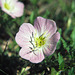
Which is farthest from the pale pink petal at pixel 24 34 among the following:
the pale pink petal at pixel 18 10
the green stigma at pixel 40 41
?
the pale pink petal at pixel 18 10

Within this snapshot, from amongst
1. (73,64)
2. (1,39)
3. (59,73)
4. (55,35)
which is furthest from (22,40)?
(1,39)

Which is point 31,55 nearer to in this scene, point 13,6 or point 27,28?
point 27,28

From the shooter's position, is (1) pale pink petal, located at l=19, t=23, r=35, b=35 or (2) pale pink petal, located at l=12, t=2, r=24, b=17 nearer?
(1) pale pink petal, located at l=19, t=23, r=35, b=35

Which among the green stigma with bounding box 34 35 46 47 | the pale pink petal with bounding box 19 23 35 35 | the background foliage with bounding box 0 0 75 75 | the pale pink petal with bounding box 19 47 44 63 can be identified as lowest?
the background foliage with bounding box 0 0 75 75

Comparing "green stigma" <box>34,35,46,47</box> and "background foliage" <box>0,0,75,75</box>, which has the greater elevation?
"green stigma" <box>34,35,46,47</box>

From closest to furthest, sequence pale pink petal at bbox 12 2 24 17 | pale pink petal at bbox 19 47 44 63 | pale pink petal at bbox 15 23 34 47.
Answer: pale pink petal at bbox 19 47 44 63, pale pink petal at bbox 15 23 34 47, pale pink petal at bbox 12 2 24 17

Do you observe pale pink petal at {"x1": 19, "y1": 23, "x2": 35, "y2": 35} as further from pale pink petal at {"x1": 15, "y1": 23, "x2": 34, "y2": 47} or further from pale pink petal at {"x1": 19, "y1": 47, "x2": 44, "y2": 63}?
pale pink petal at {"x1": 19, "y1": 47, "x2": 44, "y2": 63}

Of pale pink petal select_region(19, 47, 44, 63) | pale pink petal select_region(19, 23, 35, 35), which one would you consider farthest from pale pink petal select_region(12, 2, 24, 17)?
pale pink petal select_region(19, 47, 44, 63)

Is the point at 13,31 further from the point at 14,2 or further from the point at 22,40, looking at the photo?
the point at 22,40

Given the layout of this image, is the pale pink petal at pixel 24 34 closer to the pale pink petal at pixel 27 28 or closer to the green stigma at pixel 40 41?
the pale pink petal at pixel 27 28
